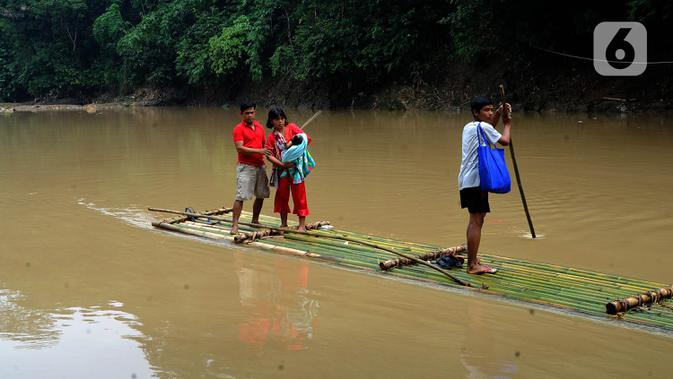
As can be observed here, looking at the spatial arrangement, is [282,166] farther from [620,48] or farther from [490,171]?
[620,48]

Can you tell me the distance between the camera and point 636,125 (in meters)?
15.0

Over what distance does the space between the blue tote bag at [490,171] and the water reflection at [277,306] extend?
1.38 metres

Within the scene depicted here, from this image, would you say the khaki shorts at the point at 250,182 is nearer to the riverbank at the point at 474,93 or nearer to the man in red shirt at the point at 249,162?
the man in red shirt at the point at 249,162

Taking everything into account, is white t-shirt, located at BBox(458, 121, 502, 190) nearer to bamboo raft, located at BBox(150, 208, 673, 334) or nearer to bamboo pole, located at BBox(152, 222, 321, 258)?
bamboo raft, located at BBox(150, 208, 673, 334)

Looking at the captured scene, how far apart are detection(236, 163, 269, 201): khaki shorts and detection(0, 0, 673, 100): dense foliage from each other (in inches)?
408

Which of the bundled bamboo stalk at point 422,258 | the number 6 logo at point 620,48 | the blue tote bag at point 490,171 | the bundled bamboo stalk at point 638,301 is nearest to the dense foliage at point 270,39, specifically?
the number 6 logo at point 620,48

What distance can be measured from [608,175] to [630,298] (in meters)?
5.66

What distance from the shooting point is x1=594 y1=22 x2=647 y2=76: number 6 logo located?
17094 millimetres

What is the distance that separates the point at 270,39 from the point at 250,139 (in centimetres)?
2297

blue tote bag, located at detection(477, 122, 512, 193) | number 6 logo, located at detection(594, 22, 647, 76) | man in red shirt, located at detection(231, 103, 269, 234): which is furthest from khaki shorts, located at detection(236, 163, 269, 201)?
number 6 logo, located at detection(594, 22, 647, 76)

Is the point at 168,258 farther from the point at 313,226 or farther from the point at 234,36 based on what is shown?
the point at 234,36

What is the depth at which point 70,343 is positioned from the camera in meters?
4.55

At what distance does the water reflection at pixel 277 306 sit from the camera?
179 inches

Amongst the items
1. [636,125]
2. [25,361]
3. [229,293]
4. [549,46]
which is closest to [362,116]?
[549,46]
